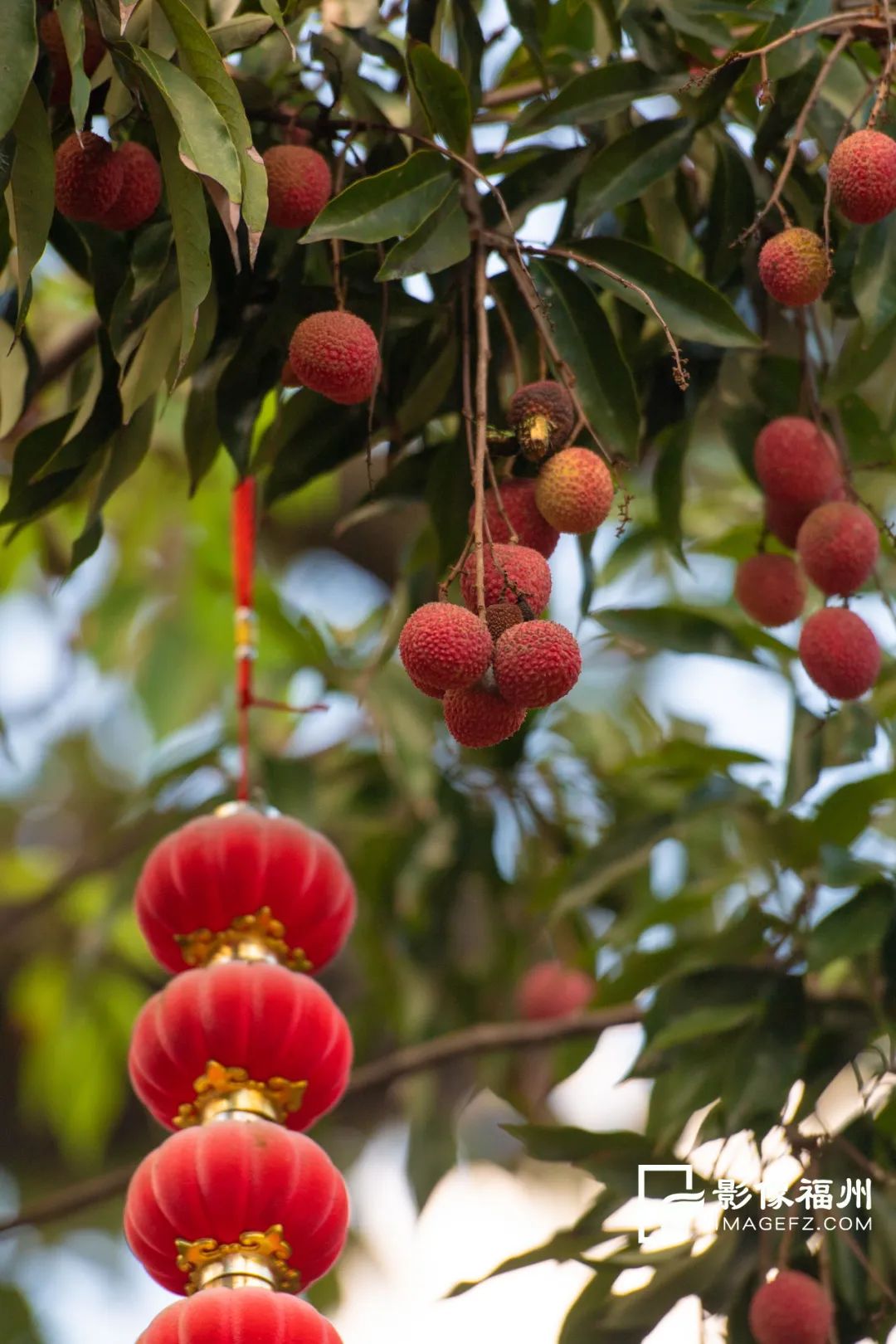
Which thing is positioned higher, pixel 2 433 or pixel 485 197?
pixel 485 197

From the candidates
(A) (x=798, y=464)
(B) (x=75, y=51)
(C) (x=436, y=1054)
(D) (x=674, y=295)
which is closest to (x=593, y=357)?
(D) (x=674, y=295)

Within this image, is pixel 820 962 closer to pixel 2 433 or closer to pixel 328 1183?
pixel 328 1183

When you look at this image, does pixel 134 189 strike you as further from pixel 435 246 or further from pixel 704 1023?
pixel 704 1023

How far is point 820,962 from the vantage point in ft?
4.31

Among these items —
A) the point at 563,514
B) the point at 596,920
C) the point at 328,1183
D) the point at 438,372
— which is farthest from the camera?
the point at 596,920

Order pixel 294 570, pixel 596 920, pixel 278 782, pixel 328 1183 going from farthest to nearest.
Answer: pixel 294 570 < pixel 596 920 < pixel 278 782 < pixel 328 1183

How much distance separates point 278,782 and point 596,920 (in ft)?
2.07

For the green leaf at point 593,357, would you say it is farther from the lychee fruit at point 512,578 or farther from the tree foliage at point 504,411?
the lychee fruit at point 512,578

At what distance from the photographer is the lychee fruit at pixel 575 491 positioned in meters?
0.99

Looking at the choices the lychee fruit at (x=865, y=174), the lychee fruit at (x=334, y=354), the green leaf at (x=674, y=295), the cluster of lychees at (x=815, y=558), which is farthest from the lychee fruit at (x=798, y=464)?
the lychee fruit at (x=334, y=354)

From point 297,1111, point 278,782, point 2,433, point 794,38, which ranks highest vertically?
point 794,38

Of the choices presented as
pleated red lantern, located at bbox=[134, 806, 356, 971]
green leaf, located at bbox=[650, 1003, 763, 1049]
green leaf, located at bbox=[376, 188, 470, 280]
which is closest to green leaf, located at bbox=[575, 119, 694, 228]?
green leaf, located at bbox=[376, 188, 470, 280]

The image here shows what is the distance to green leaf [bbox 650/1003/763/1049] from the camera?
4.51 feet

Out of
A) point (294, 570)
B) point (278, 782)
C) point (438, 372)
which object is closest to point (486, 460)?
point (438, 372)
